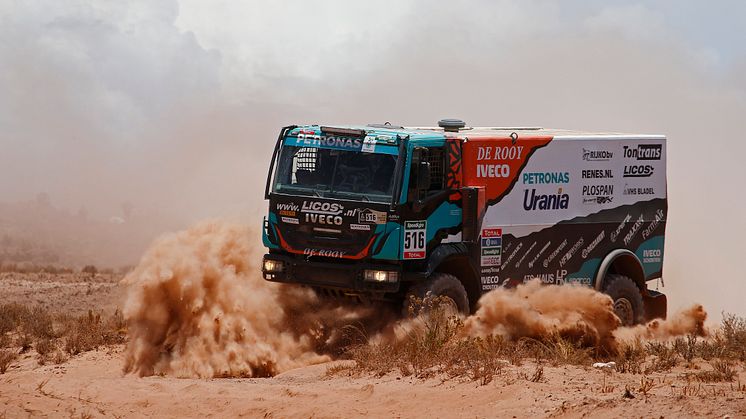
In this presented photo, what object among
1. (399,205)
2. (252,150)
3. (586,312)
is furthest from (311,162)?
(252,150)

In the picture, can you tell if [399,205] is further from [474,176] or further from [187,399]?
[187,399]

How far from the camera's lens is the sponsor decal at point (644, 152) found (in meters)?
18.2

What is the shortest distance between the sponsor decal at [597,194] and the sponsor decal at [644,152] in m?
0.68

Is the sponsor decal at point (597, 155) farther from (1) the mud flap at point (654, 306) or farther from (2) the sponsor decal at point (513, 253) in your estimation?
(1) the mud flap at point (654, 306)

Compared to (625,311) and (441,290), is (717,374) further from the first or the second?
(625,311)

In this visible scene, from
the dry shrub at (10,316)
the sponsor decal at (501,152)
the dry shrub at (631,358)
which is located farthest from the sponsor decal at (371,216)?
the dry shrub at (10,316)

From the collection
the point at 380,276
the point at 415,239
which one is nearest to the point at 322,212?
the point at 380,276

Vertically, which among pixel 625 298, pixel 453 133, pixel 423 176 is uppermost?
pixel 453 133

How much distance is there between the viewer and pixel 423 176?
15.1 meters

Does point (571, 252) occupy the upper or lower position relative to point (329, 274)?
upper

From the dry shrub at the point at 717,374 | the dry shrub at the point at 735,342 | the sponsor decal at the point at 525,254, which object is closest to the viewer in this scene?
the dry shrub at the point at 717,374

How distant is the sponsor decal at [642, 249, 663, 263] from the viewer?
731 inches

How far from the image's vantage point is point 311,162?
15617mm

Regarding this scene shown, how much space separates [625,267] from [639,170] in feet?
4.98
